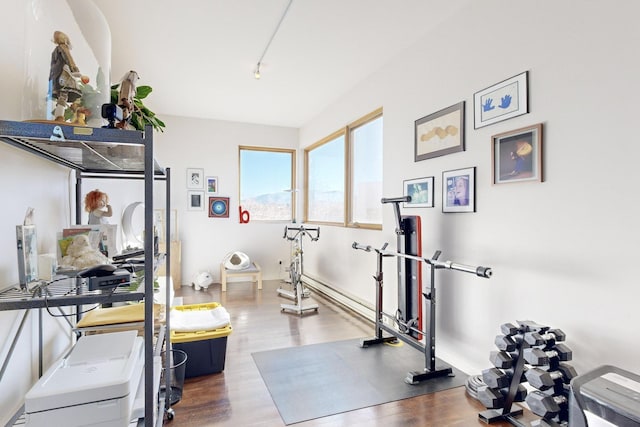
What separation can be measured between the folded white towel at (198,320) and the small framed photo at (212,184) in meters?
3.17

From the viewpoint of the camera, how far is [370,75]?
3883 millimetres

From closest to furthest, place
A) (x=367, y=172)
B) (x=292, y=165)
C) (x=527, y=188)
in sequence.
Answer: (x=527, y=188) → (x=367, y=172) → (x=292, y=165)

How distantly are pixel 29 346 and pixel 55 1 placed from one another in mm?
1574

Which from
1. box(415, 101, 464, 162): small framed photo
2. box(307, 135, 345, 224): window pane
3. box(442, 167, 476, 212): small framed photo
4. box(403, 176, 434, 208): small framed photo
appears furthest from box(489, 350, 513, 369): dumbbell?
box(307, 135, 345, 224): window pane

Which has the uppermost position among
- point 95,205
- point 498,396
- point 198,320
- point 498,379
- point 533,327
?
point 95,205

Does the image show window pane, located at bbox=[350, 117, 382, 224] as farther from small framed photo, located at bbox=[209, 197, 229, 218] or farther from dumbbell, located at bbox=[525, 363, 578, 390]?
small framed photo, located at bbox=[209, 197, 229, 218]

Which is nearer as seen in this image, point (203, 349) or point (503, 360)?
point (503, 360)

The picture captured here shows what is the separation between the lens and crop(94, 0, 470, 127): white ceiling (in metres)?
2.62

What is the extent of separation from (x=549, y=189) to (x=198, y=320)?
8.68ft

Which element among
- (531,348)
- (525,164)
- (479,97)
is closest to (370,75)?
(479,97)

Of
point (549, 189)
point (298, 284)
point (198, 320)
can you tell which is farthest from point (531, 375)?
point (298, 284)

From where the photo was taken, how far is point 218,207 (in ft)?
19.0

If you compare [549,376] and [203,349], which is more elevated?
[549,376]

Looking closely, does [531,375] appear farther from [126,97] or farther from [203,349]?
[126,97]
